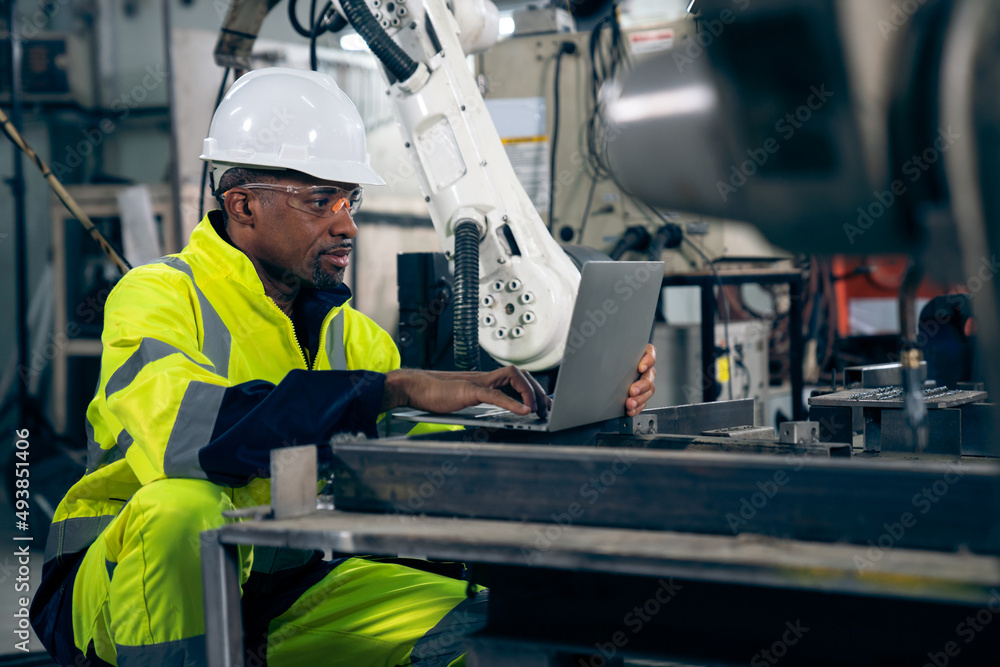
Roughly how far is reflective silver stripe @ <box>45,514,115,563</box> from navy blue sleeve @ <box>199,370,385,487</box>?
382 mm

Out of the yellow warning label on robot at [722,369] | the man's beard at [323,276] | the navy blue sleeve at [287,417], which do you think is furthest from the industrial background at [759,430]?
the yellow warning label on robot at [722,369]

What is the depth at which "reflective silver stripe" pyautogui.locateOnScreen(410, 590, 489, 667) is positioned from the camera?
155cm

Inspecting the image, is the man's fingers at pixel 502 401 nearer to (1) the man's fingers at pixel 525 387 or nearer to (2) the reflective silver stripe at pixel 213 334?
(1) the man's fingers at pixel 525 387

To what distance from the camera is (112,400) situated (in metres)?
1.35

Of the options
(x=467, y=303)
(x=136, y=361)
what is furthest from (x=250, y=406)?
(x=467, y=303)

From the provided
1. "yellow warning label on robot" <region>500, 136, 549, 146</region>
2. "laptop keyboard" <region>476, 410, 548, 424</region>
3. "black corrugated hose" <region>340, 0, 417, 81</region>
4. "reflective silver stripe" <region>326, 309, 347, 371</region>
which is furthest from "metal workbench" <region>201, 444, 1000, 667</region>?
"yellow warning label on robot" <region>500, 136, 549, 146</region>

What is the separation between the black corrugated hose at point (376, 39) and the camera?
2221 millimetres

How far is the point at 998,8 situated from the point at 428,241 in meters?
5.66

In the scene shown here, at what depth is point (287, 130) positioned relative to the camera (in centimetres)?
181

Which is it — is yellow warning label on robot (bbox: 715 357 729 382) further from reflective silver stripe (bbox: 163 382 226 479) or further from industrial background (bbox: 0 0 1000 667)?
reflective silver stripe (bbox: 163 382 226 479)

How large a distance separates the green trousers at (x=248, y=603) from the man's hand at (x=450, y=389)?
317mm

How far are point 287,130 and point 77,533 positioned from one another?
0.83 metres

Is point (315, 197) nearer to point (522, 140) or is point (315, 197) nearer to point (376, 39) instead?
point (376, 39)

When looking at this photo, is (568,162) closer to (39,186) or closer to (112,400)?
(112,400)
